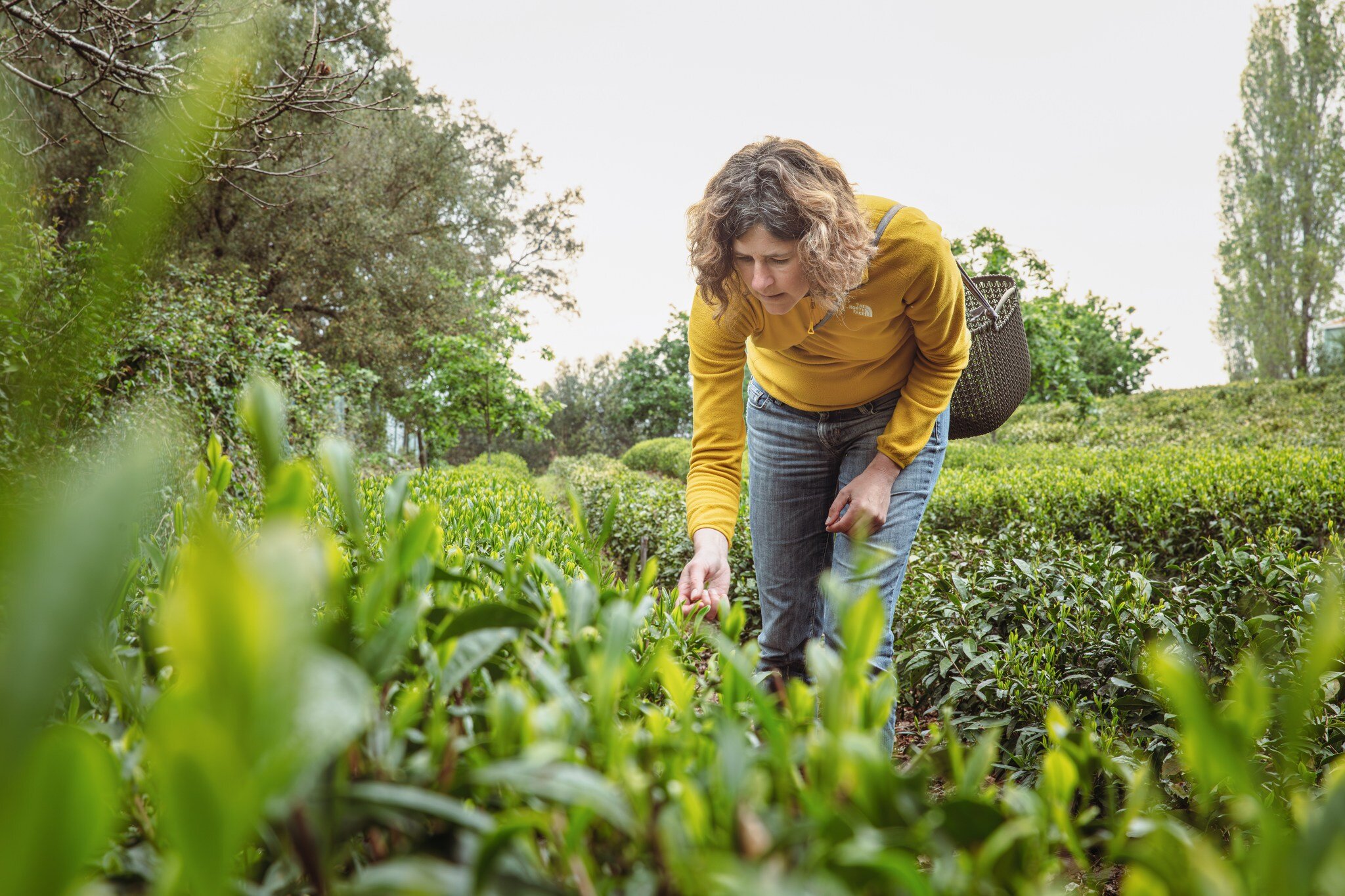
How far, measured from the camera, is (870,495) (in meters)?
2.09

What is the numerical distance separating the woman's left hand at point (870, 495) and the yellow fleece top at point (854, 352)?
4 centimetres

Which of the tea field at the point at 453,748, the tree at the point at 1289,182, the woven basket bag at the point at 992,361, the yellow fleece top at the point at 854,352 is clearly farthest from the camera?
the tree at the point at 1289,182

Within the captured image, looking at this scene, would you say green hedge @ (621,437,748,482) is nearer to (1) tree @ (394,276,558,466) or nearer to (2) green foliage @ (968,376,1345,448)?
(1) tree @ (394,276,558,466)

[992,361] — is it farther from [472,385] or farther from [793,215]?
[472,385]

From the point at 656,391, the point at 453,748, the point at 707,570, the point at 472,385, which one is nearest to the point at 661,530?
the point at 707,570

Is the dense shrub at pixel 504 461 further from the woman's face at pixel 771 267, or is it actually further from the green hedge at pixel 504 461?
the woman's face at pixel 771 267

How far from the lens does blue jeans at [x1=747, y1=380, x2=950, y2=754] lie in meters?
2.31

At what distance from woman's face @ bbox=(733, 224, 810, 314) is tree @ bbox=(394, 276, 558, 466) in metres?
13.6

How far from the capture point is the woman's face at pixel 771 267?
1911 millimetres

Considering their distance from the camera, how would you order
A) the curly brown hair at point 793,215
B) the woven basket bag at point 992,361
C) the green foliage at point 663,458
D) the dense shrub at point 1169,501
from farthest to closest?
the green foliage at point 663,458, the dense shrub at point 1169,501, the woven basket bag at point 992,361, the curly brown hair at point 793,215

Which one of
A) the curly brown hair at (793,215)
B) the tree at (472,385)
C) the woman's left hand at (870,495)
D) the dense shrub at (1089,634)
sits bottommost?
the dense shrub at (1089,634)

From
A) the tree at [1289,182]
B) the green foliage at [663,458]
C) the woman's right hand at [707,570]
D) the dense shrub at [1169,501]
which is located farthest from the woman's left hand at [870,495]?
the tree at [1289,182]

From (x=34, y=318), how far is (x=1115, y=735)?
328cm

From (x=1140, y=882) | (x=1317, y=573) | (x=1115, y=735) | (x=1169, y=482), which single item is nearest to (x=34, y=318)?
(x=1140, y=882)
